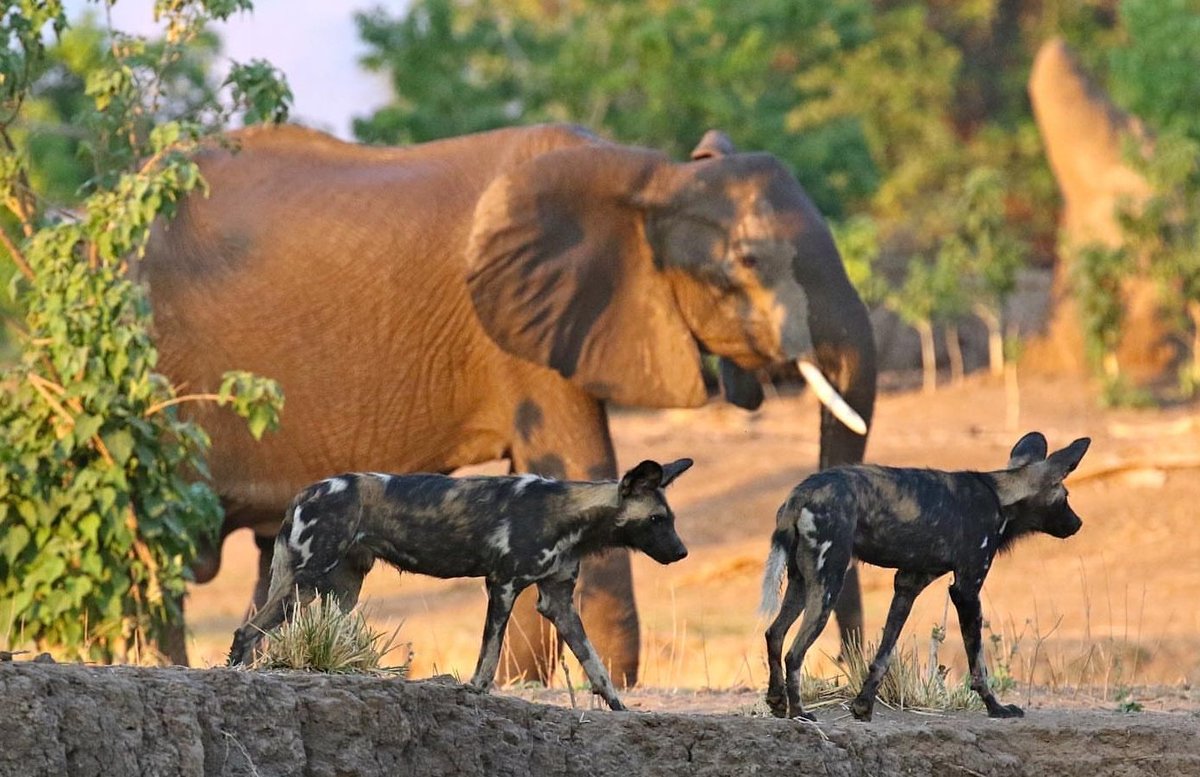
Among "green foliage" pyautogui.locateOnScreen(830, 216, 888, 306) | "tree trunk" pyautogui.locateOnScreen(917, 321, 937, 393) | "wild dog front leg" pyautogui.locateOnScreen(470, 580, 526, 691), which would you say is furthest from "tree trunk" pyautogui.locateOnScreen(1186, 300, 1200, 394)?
"wild dog front leg" pyautogui.locateOnScreen(470, 580, 526, 691)

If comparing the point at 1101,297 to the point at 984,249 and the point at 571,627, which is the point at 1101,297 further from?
the point at 571,627

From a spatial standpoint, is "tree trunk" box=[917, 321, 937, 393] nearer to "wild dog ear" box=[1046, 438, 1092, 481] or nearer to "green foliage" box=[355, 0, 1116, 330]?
"green foliage" box=[355, 0, 1116, 330]

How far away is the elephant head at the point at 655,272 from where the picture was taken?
1288 cm

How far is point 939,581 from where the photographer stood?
2016cm

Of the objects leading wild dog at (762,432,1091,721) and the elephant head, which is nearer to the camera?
leading wild dog at (762,432,1091,721)

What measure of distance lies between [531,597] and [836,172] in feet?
76.7

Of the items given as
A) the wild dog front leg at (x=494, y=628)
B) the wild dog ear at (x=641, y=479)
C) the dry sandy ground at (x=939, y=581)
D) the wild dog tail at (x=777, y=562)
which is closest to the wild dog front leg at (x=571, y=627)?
the wild dog front leg at (x=494, y=628)

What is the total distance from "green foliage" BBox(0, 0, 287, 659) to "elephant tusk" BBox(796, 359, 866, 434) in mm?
3198

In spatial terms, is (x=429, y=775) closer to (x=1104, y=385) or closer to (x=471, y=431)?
(x=471, y=431)

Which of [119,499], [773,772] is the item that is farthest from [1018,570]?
[773,772]

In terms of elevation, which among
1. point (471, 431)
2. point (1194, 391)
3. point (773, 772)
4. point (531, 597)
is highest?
point (1194, 391)

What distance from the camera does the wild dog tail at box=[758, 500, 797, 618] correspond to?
7.63m

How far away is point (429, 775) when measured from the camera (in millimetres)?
6734

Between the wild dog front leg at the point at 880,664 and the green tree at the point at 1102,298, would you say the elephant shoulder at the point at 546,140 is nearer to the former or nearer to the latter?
the wild dog front leg at the point at 880,664
